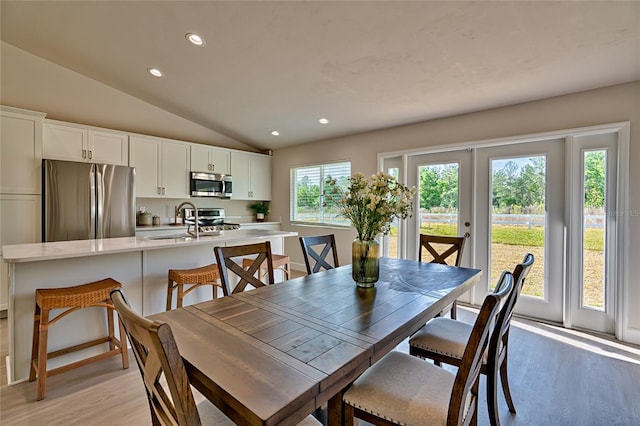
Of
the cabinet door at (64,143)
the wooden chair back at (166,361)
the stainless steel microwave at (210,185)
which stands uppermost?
the cabinet door at (64,143)

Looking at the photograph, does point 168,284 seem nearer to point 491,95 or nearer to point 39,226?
point 39,226

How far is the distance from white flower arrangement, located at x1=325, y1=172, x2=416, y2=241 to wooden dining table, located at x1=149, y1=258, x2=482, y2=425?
39cm

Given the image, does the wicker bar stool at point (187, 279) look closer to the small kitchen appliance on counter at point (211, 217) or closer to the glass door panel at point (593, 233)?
the small kitchen appliance on counter at point (211, 217)

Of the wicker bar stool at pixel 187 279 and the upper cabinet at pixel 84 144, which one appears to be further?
the upper cabinet at pixel 84 144

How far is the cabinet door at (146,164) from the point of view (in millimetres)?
4351

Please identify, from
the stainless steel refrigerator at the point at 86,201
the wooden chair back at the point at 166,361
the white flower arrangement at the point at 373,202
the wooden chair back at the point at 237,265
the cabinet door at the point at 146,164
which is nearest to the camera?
the wooden chair back at the point at 166,361

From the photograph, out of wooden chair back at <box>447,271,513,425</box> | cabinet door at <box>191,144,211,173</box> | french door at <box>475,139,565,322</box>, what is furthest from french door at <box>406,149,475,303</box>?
cabinet door at <box>191,144,211,173</box>

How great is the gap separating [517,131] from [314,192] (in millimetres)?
3275

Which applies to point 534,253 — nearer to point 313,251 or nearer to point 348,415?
point 313,251

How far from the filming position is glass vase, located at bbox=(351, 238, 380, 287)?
1786mm

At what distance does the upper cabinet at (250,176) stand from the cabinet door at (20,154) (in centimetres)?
267

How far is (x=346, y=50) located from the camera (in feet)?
8.95

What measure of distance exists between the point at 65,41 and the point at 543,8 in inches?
185

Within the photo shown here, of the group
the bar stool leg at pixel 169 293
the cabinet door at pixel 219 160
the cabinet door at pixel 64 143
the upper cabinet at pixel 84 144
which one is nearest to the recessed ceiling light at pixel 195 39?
the upper cabinet at pixel 84 144
